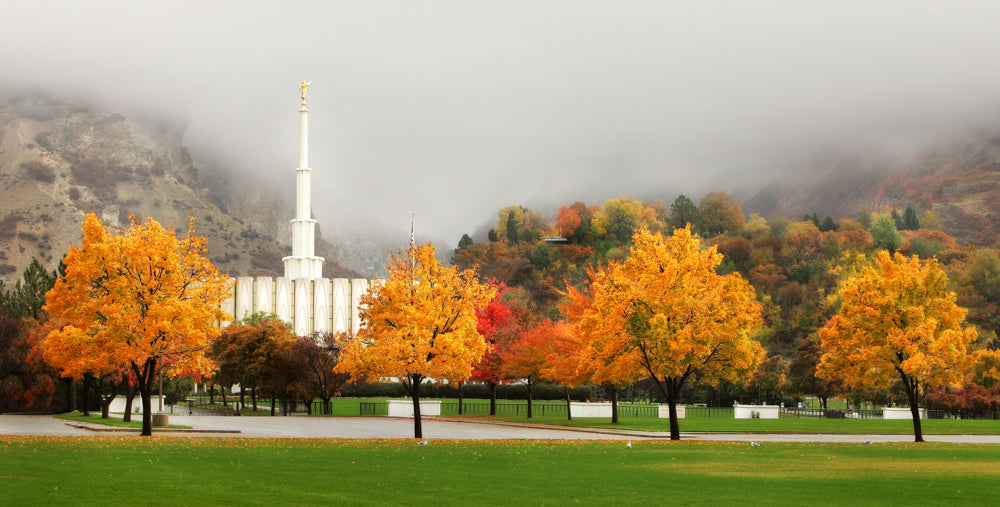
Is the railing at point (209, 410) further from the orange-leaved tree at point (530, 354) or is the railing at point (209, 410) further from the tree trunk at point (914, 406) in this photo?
the tree trunk at point (914, 406)

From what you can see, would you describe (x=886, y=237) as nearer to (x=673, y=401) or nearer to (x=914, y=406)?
(x=914, y=406)

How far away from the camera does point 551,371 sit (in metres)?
52.9

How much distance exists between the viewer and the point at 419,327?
3672 cm

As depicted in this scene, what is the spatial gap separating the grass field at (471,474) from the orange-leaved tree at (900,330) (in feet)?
23.9

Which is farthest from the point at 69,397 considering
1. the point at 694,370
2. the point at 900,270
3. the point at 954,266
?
the point at 954,266

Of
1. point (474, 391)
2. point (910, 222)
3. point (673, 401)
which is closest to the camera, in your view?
point (673, 401)

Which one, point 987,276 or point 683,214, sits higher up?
point 683,214

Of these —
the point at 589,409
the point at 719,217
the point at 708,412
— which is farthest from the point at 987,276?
the point at 589,409

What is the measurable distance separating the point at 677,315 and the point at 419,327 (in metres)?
10.6

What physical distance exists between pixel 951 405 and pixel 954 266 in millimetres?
63704

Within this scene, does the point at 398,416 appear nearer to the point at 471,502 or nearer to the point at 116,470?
the point at 116,470

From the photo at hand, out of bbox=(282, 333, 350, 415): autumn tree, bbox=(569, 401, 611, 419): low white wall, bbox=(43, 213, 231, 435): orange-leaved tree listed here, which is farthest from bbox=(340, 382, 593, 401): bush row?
bbox=(43, 213, 231, 435): orange-leaved tree

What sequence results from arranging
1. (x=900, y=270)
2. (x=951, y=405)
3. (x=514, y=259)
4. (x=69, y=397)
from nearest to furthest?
1. (x=900, y=270)
2. (x=69, y=397)
3. (x=951, y=405)
4. (x=514, y=259)

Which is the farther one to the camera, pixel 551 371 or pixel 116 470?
pixel 551 371
